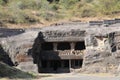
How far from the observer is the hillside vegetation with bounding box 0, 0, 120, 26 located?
7850 centimetres

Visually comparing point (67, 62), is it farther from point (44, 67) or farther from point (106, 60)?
point (106, 60)

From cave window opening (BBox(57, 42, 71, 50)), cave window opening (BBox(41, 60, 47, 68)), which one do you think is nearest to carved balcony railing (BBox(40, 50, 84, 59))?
cave window opening (BBox(41, 60, 47, 68))

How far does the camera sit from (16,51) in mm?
54094

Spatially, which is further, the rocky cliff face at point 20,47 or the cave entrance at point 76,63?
the cave entrance at point 76,63

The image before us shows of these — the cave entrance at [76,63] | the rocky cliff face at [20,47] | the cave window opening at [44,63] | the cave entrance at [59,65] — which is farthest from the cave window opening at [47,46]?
the cave entrance at [76,63]

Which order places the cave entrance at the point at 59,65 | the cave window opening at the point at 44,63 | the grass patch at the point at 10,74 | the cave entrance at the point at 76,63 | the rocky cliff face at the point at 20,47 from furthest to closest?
1. the cave window opening at the point at 44,63
2. the cave entrance at the point at 76,63
3. the cave entrance at the point at 59,65
4. the rocky cliff face at the point at 20,47
5. the grass patch at the point at 10,74

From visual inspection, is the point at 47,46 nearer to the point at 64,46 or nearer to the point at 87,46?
the point at 64,46

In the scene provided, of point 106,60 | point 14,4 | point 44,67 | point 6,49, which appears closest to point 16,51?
point 6,49

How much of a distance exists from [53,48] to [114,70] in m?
11.1

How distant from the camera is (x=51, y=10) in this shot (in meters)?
85.7

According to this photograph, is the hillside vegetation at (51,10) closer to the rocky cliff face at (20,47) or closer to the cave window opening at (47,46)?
the cave window opening at (47,46)

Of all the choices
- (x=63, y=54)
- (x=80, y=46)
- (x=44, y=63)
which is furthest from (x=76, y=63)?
(x=44, y=63)

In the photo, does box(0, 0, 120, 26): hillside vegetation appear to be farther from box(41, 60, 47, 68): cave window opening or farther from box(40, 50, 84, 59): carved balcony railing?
box(40, 50, 84, 59): carved balcony railing

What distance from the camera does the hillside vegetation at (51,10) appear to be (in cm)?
7850
